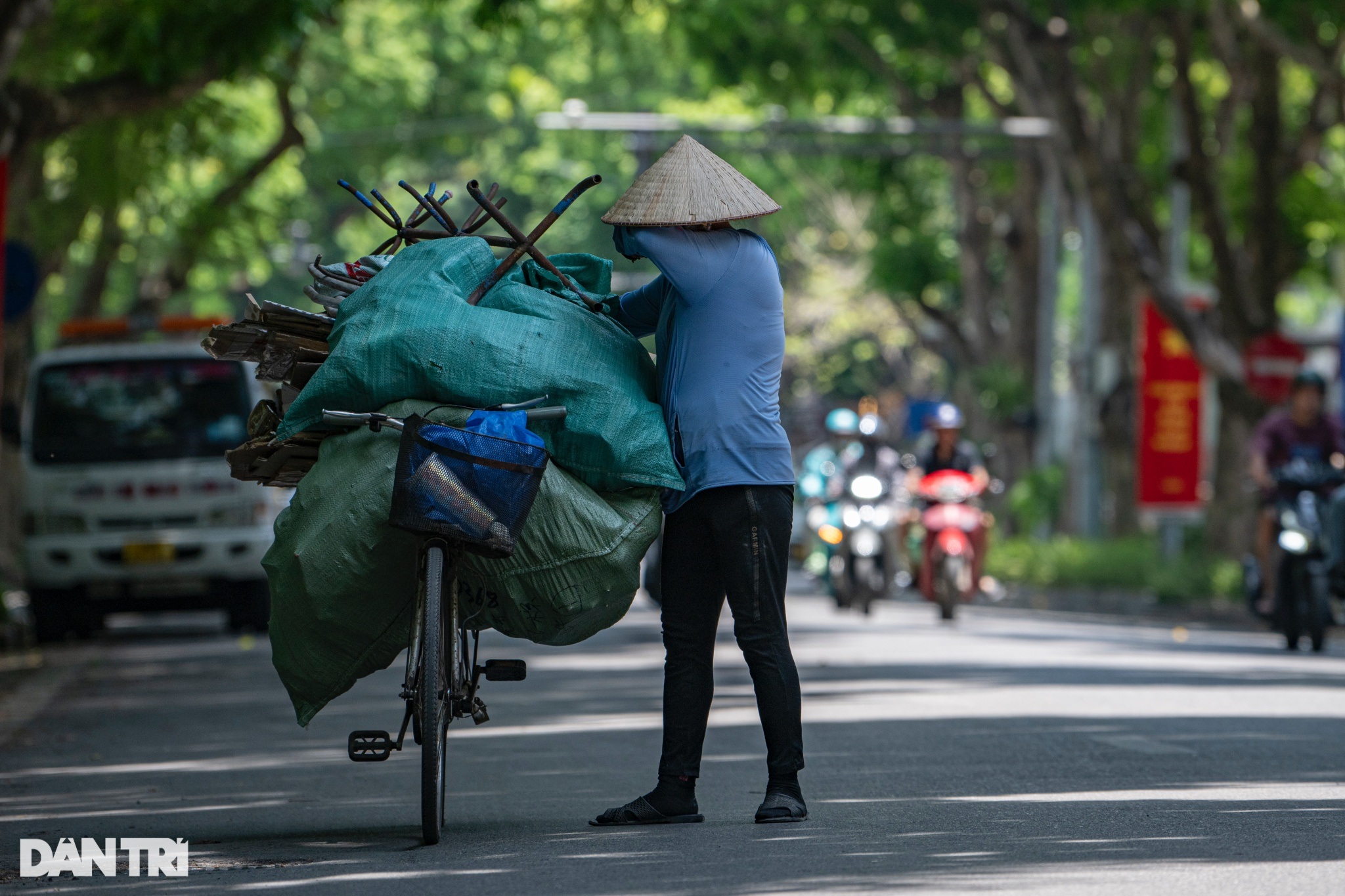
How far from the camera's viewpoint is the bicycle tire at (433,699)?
6.77m

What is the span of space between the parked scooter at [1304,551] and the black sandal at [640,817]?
29.0ft

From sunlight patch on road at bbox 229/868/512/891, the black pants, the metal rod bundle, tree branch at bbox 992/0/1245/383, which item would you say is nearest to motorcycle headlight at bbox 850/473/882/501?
tree branch at bbox 992/0/1245/383

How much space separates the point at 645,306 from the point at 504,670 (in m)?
1.21

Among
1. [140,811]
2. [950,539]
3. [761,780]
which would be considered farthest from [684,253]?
[950,539]

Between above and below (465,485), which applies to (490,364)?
above

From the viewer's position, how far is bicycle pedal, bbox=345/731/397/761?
7.18m

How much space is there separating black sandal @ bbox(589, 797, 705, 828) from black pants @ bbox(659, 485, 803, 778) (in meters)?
0.13

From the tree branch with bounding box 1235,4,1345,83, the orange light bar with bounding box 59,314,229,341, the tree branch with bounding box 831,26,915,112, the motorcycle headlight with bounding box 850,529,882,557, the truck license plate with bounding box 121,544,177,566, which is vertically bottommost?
the truck license plate with bounding box 121,544,177,566

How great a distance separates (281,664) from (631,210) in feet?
5.84

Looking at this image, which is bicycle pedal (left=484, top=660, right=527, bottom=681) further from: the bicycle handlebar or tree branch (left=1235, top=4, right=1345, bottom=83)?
tree branch (left=1235, top=4, right=1345, bottom=83)

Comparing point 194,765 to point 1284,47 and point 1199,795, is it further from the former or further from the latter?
point 1284,47

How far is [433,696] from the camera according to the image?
6.77 m

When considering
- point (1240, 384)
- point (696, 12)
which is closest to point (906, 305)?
point (696, 12)

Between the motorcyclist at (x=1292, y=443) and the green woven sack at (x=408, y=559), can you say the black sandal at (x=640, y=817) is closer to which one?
the green woven sack at (x=408, y=559)
